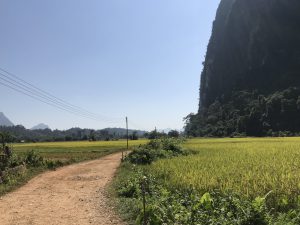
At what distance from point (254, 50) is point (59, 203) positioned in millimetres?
136532

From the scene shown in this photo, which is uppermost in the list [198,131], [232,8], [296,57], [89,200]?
[232,8]

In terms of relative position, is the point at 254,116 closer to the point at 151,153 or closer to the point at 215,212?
the point at 151,153

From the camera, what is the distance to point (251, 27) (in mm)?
152875

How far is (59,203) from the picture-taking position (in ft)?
48.4

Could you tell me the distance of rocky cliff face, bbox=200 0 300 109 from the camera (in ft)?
427

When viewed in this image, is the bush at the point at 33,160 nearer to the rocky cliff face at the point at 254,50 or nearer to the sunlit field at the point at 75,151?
the sunlit field at the point at 75,151

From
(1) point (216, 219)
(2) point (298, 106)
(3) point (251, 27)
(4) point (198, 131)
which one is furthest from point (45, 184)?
(3) point (251, 27)

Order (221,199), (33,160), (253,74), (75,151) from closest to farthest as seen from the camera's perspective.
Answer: (221,199) < (33,160) < (75,151) < (253,74)

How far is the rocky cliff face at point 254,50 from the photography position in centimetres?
13025

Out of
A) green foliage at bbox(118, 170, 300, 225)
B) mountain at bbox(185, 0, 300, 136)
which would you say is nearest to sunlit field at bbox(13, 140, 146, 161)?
green foliage at bbox(118, 170, 300, 225)

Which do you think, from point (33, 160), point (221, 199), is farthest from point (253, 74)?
point (221, 199)

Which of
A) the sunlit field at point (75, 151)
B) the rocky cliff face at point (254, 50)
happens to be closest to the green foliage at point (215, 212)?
the sunlit field at point (75, 151)

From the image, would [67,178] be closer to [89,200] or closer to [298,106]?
[89,200]

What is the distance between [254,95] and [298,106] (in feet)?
91.0
